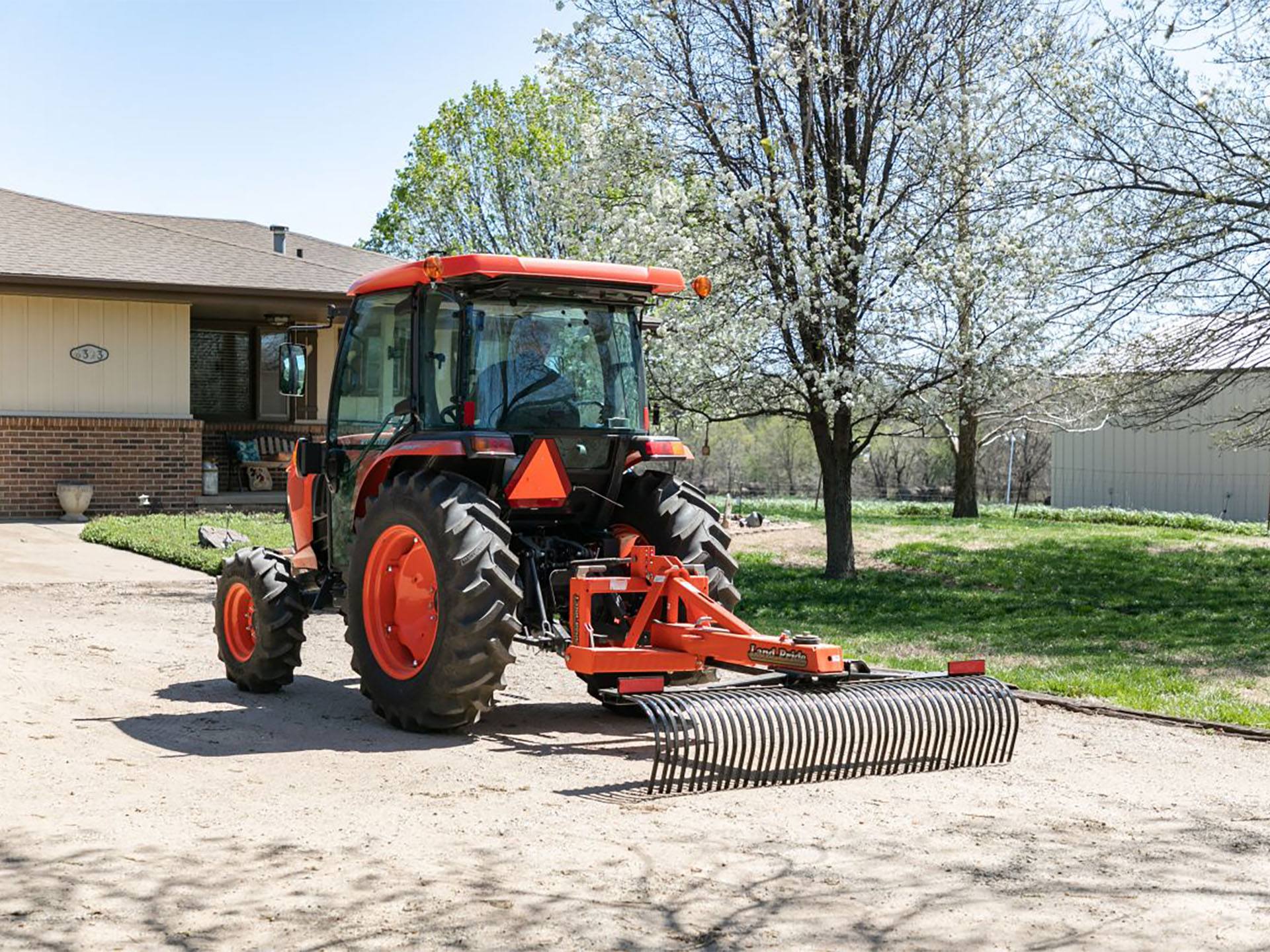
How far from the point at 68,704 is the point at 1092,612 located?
30.8 feet

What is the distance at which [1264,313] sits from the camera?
561 inches

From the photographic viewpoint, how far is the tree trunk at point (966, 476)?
2772cm

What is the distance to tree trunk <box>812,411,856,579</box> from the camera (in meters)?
16.2

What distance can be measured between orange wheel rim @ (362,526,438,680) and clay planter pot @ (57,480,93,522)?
12.9 metres

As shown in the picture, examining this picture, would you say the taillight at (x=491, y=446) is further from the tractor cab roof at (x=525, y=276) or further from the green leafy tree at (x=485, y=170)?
the green leafy tree at (x=485, y=170)

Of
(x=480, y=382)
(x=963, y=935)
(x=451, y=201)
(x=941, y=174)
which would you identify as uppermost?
(x=451, y=201)

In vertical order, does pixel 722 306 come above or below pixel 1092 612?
above

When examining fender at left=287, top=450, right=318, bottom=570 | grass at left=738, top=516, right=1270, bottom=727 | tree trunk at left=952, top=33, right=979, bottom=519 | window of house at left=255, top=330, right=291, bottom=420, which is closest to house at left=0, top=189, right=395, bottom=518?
window of house at left=255, top=330, right=291, bottom=420

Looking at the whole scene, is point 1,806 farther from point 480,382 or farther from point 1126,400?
point 1126,400

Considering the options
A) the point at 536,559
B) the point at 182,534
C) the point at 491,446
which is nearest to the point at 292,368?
the point at 491,446

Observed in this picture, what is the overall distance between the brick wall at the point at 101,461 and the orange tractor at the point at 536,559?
38.9ft

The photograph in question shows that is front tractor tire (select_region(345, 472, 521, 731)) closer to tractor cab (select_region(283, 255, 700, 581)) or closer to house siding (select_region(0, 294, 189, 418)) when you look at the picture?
tractor cab (select_region(283, 255, 700, 581))

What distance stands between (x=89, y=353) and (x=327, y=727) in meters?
13.7

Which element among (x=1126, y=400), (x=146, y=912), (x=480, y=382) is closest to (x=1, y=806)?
(x=146, y=912)
